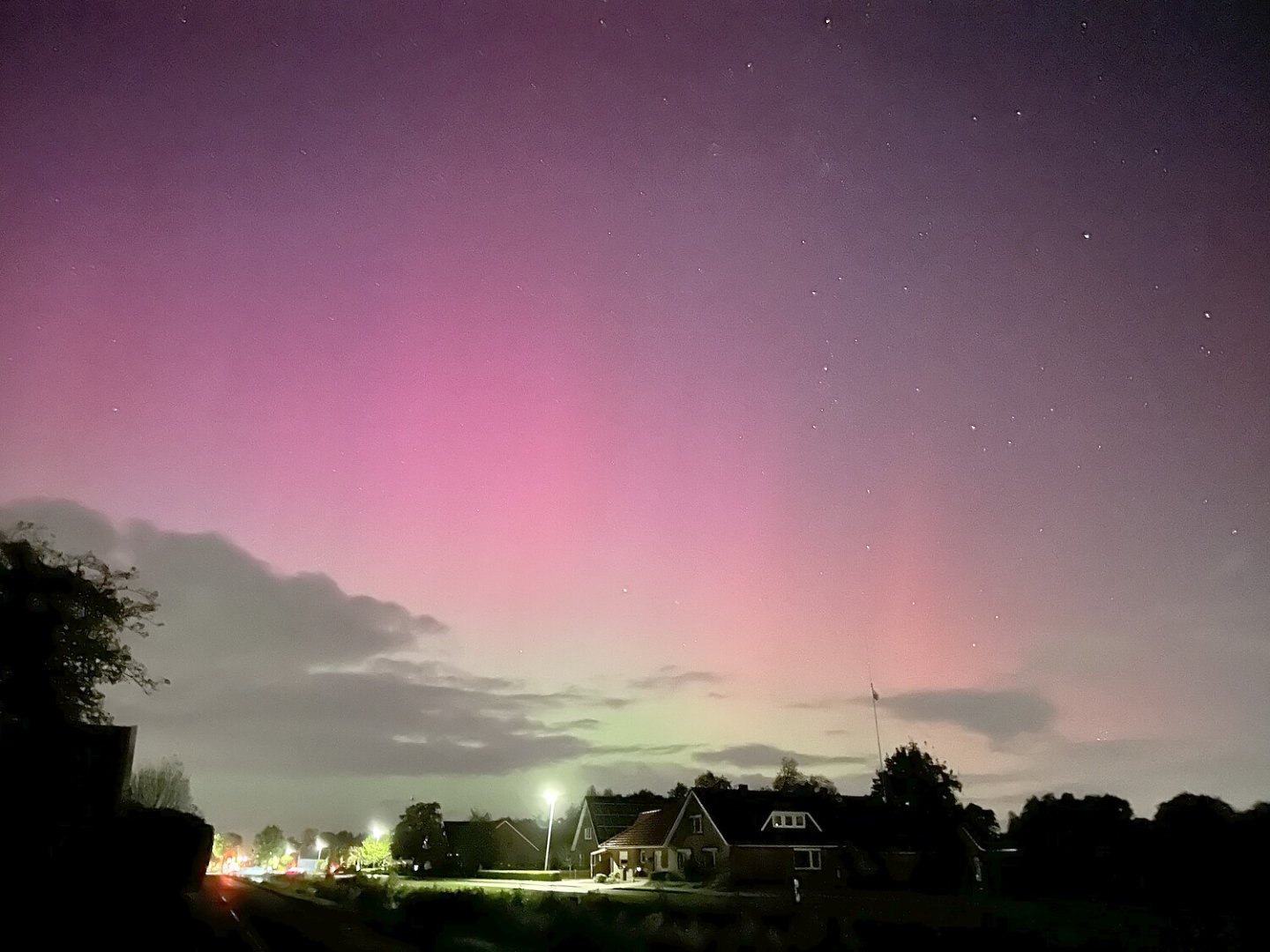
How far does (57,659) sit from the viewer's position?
36.1 meters

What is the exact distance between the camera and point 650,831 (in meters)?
69.4

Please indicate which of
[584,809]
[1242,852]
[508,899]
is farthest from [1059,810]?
[508,899]

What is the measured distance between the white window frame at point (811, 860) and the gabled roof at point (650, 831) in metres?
10.3

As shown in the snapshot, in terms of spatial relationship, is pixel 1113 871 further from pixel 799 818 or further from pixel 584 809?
pixel 584 809

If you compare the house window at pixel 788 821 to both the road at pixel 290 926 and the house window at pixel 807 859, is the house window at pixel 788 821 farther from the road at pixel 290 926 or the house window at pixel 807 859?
the road at pixel 290 926

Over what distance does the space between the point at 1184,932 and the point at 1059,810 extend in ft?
178

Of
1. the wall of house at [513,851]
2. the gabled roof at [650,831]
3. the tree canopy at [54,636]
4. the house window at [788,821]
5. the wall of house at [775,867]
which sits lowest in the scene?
the wall of house at [513,851]

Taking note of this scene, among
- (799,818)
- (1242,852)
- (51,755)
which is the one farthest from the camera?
(799,818)

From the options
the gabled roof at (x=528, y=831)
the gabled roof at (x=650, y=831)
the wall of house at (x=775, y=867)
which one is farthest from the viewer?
the gabled roof at (x=528, y=831)

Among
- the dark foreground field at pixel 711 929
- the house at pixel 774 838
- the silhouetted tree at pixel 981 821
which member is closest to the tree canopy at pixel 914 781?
the silhouetted tree at pixel 981 821

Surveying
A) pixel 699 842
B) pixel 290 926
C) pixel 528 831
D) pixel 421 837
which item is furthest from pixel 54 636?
pixel 528 831

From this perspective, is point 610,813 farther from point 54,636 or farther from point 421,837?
point 54,636

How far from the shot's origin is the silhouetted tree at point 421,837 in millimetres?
90375

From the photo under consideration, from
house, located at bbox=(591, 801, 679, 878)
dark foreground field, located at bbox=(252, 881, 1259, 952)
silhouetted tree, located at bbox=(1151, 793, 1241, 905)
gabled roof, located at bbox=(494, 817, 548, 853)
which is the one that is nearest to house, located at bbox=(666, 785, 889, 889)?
house, located at bbox=(591, 801, 679, 878)
